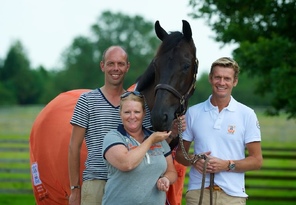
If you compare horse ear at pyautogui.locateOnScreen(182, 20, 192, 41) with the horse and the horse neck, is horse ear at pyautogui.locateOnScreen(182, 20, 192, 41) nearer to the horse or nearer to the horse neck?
the horse

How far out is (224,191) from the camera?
390 cm

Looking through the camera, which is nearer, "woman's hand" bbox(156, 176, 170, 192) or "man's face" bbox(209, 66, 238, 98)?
"woman's hand" bbox(156, 176, 170, 192)

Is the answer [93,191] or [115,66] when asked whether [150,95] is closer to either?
[115,66]

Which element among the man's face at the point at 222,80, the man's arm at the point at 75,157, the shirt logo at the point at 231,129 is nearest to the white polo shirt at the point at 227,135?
the shirt logo at the point at 231,129

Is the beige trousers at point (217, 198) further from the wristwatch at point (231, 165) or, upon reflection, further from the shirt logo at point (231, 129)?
the shirt logo at point (231, 129)

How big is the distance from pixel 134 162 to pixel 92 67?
170ft

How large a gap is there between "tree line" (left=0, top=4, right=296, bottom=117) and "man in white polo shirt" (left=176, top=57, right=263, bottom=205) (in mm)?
43016

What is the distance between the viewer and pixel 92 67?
2157 inches

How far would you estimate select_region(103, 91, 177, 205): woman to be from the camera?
3424 millimetres

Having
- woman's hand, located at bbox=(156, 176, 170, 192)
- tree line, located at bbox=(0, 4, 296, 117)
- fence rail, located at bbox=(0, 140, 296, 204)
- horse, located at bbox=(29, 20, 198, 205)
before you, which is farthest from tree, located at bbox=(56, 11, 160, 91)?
woman's hand, located at bbox=(156, 176, 170, 192)

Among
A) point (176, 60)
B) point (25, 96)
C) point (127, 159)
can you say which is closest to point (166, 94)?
point (176, 60)

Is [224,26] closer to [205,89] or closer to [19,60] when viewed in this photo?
[205,89]

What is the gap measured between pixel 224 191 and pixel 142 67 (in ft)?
Result: 167

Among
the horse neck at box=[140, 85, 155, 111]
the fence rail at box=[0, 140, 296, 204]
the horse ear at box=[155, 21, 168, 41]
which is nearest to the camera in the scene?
the horse ear at box=[155, 21, 168, 41]
